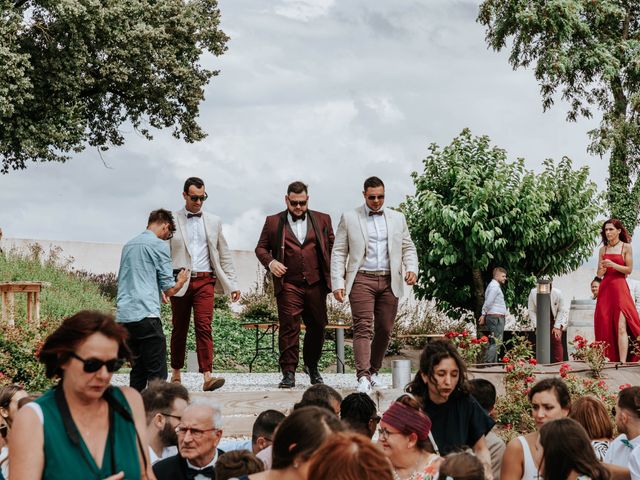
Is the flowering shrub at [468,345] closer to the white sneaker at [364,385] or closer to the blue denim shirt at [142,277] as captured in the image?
the white sneaker at [364,385]

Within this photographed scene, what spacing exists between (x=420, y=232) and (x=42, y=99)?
10220mm

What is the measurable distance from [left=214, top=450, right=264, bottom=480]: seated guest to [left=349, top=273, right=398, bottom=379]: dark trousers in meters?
5.47

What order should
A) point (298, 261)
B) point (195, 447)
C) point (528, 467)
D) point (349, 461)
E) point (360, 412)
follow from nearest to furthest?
point (349, 461) → point (195, 447) → point (528, 467) → point (360, 412) → point (298, 261)

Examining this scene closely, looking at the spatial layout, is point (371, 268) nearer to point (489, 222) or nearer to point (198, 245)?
point (198, 245)

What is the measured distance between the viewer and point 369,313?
32.6ft

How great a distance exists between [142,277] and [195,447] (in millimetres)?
4301

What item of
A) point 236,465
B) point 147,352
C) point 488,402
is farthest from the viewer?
point 147,352

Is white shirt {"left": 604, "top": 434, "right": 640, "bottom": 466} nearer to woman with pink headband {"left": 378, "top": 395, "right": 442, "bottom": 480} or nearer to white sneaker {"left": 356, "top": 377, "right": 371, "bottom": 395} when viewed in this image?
woman with pink headband {"left": 378, "top": 395, "right": 442, "bottom": 480}

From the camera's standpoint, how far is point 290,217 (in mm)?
10281

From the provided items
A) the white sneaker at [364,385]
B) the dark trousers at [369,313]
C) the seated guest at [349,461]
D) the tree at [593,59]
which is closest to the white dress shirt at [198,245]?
the dark trousers at [369,313]

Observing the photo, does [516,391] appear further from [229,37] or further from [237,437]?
[229,37]

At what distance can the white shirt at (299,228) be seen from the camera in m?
10.2

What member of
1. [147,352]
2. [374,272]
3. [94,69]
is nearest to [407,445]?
[147,352]

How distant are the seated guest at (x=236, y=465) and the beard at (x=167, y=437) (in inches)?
47.7
